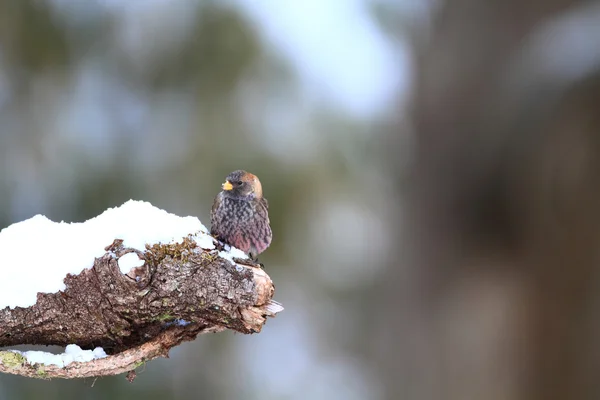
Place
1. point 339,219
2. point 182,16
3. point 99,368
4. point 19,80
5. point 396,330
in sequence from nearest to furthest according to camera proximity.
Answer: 1. point 99,368
2. point 396,330
3. point 19,80
4. point 182,16
5. point 339,219

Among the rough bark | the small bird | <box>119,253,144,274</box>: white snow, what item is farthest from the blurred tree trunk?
<box>119,253,144,274</box>: white snow

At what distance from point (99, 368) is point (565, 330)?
2384mm

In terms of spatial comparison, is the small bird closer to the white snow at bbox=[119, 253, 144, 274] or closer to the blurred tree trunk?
the white snow at bbox=[119, 253, 144, 274]

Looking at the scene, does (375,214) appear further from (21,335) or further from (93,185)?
(21,335)

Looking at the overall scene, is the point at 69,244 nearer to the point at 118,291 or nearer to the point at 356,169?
the point at 118,291

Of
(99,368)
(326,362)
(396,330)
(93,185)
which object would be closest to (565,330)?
(396,330)

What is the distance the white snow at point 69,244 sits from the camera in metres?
2.48

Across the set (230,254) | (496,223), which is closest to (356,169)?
(496,223)

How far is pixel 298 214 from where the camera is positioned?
7508 millimetres

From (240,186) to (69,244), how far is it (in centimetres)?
104

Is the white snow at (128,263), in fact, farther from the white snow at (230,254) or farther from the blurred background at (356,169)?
the blurred background at (356,169)

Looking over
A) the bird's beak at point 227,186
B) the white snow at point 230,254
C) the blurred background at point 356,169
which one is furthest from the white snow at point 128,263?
the blurred background at point 356,169

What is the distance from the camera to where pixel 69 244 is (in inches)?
99.4

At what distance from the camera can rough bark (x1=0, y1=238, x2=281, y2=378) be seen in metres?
2.41
